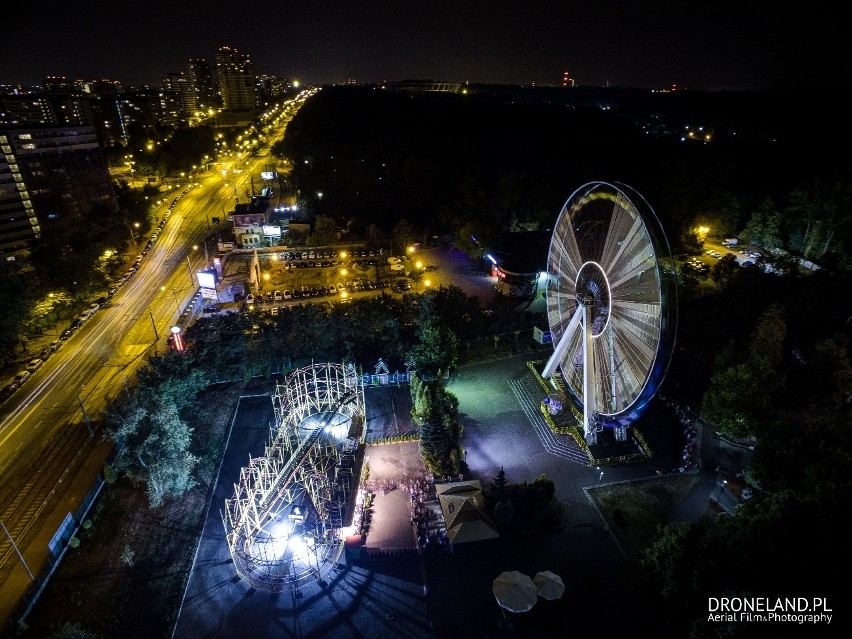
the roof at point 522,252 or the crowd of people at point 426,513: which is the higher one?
the roof at point 522,252

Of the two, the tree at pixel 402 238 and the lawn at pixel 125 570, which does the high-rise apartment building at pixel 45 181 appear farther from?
the lawn at pixel 125 570

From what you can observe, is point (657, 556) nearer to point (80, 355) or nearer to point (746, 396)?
point (746, 396)

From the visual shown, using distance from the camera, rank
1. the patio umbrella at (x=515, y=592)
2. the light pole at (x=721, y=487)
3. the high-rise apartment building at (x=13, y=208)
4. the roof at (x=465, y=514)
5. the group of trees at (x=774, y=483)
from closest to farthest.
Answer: the group of trees at (x=774, y=483)
the patio umbrella at (x=515, y=592)
the roof at (x=465, y=514)
the light pole at (x=721, y=487)
the high-rise apartment building at (x=13, y=208)

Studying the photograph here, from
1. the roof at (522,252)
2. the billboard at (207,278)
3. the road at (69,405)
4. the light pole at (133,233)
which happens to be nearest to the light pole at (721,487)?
the roof at (522,252)

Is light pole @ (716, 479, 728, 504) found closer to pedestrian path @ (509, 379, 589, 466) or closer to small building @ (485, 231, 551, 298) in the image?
pedestrian path @ (509, 379, 589, 466)

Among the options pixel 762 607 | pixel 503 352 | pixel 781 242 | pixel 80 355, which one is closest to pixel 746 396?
pixel 762 607

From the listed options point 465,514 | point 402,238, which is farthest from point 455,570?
point 402,238
